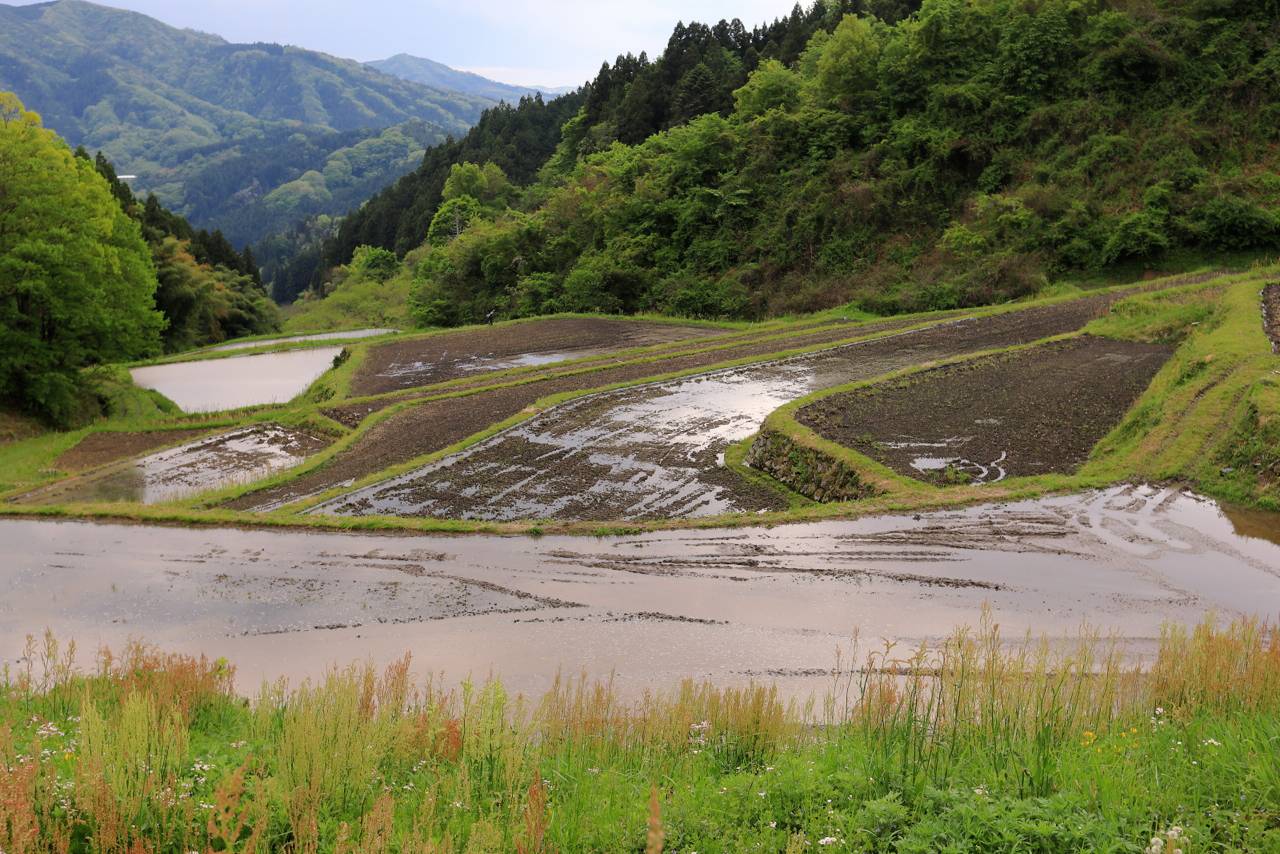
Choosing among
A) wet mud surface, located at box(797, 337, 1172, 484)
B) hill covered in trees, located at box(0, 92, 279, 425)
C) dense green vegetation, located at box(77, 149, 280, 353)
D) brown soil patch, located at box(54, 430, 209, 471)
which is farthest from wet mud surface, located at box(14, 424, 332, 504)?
dense green vegetation, located at box(77, 149, 280, 353)

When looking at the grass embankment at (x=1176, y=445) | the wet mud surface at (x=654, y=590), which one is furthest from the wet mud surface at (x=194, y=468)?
the grass embankment at (x=1176, y=445)

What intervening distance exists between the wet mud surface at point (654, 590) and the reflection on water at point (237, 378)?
60.0 ft

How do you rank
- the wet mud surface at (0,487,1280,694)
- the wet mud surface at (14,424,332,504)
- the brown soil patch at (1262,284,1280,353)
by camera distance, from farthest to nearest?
1. the brown soil patch at (1262,284,1280,353)
2. the wet mud surface at (14,424,332,504)
3. the wet mud surface at (0,487,1280,694)

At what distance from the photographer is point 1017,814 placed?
194 inches

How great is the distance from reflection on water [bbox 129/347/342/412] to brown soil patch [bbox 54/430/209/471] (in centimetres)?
390

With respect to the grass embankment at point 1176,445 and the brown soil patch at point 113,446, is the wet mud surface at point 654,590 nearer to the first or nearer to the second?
the grass embankment at point 1176,445

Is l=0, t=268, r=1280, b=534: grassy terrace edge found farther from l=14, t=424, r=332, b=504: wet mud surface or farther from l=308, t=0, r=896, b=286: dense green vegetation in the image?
l=308, t=0, r=896, b=286: dense green vegetation

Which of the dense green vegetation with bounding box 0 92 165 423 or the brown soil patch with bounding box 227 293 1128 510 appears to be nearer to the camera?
the brown soil patch with bounding box 227 293 1128 510

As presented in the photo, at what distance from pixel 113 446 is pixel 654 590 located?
21.4m

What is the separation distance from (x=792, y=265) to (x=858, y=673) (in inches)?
1635

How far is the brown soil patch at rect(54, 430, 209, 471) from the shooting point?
2481 centimetres

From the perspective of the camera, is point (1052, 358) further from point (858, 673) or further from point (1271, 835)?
point (1271, 835)

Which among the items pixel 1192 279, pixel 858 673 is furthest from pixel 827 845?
pixel 1192 279

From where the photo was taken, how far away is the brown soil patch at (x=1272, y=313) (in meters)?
21.4
